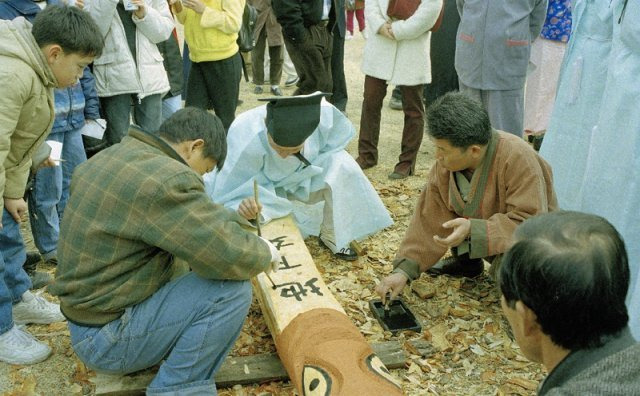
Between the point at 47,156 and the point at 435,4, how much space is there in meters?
3.52

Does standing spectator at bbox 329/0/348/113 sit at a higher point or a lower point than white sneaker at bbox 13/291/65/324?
higher

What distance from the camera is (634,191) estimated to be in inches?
141

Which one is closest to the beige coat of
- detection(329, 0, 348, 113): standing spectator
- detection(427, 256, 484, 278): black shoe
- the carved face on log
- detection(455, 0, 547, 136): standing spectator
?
the carved face on log

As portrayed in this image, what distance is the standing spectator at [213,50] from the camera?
5.37 metres

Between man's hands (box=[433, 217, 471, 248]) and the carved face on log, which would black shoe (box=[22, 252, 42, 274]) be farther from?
man's hands (box=[433, 217, 471, 248])

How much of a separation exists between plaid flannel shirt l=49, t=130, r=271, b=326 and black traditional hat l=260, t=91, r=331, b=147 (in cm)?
124

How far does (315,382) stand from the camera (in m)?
2.72

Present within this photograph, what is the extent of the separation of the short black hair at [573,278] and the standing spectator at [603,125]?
184 centimetres

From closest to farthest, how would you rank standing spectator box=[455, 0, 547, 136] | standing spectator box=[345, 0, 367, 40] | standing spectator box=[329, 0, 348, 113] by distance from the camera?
1. standing spectator box=[455, 0, 547, 136]
2. standing spectator box=[329, 0, 348, 113]
3. standing spectator box=[345, 0, 367, 40]

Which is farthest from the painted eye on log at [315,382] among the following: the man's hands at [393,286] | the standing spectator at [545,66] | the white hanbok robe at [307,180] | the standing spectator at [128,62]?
the standing spectator at [545,66]

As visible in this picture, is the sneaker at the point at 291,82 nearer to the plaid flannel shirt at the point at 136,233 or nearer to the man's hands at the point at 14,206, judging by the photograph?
the man's hands at the point at 14,206

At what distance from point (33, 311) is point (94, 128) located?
132 cm

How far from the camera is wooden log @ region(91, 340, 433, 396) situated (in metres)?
3.02

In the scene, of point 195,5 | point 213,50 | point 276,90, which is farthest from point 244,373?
point 276,90
